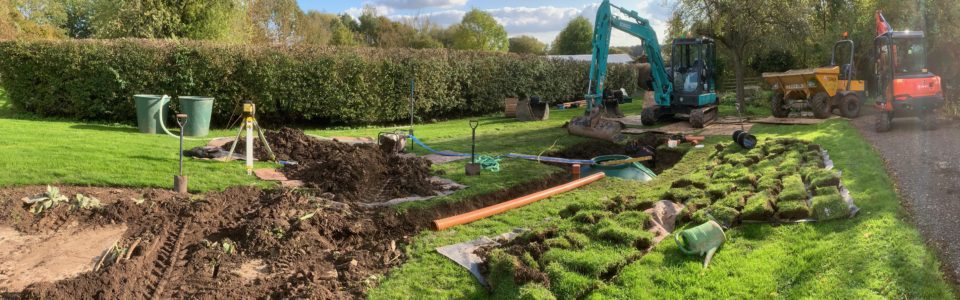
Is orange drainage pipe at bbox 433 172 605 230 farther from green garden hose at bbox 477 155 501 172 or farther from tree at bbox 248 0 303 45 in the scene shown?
tree at bbox 248 0 303 45

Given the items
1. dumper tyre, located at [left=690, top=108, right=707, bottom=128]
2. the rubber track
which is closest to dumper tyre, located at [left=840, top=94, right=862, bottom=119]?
dumper tyre, located at [left=690, top=108, right=707, bottom=128]

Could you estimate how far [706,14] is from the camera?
76.2 feet

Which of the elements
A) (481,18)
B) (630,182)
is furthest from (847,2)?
(481,18)

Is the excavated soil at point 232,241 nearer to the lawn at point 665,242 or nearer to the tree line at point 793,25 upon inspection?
the lawn at point 665,242

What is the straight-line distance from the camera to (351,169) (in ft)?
28.0

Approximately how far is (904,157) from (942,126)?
18.5ft

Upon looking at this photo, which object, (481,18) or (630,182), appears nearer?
(630,182)

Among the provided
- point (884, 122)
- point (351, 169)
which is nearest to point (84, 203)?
point (351, 169)

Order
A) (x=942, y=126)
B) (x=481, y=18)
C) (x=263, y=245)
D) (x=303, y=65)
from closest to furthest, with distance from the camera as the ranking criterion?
(x=263, y=245)
(x=942, y=126)
(x=303, y=65)
(x=481, y=18)

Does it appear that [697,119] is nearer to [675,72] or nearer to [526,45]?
[675,72]

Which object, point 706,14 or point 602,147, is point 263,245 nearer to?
point 602,147

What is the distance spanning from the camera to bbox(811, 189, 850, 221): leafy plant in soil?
5652 mm

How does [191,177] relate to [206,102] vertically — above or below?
below

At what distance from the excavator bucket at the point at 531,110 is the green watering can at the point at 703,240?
15229mm
